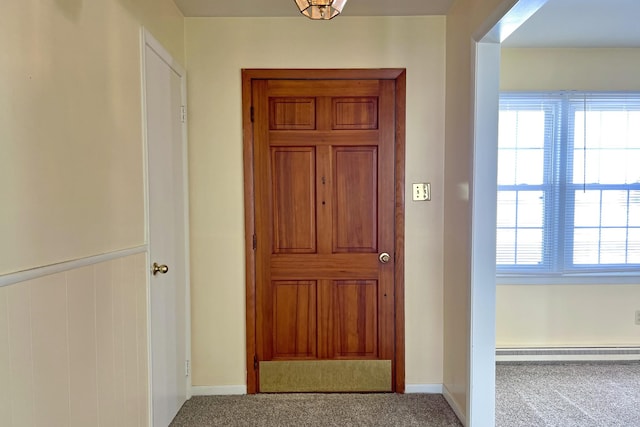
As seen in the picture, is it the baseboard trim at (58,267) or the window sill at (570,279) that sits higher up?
the baseboard trim at (58,267)

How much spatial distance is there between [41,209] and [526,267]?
125 inches

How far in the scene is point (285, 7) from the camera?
2.27 meters

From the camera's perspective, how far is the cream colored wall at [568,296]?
293cm

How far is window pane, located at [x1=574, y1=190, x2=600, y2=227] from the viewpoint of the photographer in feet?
9.73

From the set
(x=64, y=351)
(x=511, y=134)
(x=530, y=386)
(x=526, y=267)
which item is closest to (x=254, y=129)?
(x=64, y=351)

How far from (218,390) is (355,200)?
1596 millimetres

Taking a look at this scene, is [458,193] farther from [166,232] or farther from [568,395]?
[166,232]

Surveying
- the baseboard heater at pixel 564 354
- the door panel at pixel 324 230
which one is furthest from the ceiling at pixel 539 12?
the baseboard heater at pixel 564 354

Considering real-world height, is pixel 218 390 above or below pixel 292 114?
A: below

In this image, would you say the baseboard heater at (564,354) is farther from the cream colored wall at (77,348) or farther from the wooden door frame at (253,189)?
the cream colored wall at (77,348)

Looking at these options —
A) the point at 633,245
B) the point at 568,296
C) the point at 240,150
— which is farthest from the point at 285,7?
the point at 633,245

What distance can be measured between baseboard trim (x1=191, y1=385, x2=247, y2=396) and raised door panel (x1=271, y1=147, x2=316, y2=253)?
97cm

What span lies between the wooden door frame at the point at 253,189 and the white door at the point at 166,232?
40cm

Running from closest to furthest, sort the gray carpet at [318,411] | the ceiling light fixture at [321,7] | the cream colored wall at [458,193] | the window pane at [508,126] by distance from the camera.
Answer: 1. the ceiling light fixture at [321,7]
2. the cream colored wall at [458,193]
3. the gray carpet at [318,411]
4. the window pane at [508,126]
